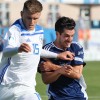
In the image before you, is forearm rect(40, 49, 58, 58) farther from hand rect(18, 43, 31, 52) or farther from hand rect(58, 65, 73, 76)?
hand rect(18, 43, 31, 52)

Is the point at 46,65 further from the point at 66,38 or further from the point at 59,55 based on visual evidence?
the point at 66,38

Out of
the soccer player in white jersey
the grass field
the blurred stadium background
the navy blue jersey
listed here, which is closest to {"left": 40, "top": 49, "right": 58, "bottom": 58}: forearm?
the soccer player in white jersey

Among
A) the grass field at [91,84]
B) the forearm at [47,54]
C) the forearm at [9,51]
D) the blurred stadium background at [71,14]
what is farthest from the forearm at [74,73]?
the blurred stadium background at [71,14]

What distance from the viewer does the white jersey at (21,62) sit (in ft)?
21.2

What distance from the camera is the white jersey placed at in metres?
6.48

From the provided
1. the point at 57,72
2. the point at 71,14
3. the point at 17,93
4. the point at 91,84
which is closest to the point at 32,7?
the point at 57,72

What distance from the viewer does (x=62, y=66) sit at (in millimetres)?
6395

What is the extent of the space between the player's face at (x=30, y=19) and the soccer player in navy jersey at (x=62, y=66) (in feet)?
0.88

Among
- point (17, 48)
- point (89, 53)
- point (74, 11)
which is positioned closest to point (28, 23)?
point (17, 48)

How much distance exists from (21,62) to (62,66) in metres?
0.46

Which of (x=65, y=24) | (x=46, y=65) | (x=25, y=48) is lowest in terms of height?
(x=46, y=65)

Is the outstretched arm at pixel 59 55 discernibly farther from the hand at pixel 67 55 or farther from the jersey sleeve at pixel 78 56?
A: the jersey sleeve at pixel 78 56

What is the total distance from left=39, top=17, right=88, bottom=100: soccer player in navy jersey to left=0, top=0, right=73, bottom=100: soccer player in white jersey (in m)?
0.12

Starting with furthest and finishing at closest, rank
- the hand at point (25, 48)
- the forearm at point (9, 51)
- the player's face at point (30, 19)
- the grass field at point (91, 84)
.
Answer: the grass field at point (91, 84) → the player's face at point (30, 19) → the forearm at point (9, 51) → the hand at point (25, 48)
